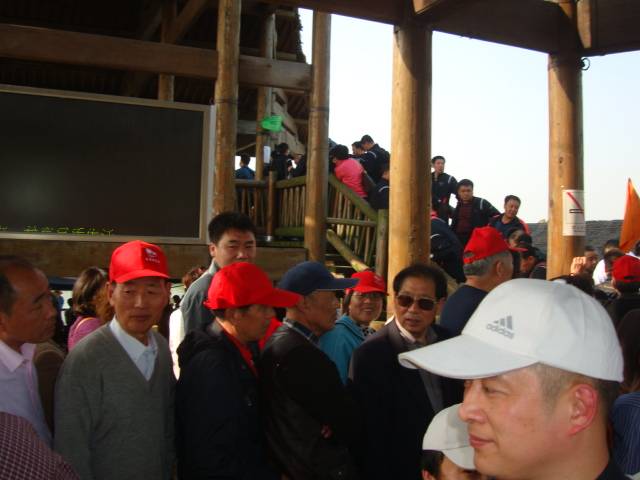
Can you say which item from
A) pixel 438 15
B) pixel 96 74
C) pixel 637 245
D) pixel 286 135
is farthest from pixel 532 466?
pixel 286 135

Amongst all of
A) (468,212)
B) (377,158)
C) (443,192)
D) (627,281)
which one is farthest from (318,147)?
(627,281)

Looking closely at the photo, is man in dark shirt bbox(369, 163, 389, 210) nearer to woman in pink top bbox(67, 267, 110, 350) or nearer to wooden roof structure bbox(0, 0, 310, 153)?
wooden roof structure bbox(0, 0, 310, 153)

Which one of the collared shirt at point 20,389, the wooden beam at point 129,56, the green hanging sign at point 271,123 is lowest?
the collared shirt at point 20,389

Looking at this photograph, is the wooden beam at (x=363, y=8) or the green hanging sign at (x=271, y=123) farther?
the green hanging sign at (x=271, y=123)

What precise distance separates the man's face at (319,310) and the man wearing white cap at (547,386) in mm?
1656

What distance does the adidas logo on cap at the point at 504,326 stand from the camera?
1.10m

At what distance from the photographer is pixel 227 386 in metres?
2.30

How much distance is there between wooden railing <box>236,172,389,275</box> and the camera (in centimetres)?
817

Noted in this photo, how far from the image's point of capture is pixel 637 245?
6.56 meters

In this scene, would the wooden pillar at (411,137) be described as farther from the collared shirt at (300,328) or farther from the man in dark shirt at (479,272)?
the collared shirt at (300,328)

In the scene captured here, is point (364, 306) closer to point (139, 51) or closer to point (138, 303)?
point (138, 303)

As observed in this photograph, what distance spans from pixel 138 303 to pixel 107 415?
456 millimetres

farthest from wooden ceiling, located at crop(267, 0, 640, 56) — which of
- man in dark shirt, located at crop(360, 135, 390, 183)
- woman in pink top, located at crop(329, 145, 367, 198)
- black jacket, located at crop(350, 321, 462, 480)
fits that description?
man in dark shirt, located at crop(360, 135, 390, 183)

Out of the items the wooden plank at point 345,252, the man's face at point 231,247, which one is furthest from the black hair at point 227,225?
the wooden plank at point 345,252
